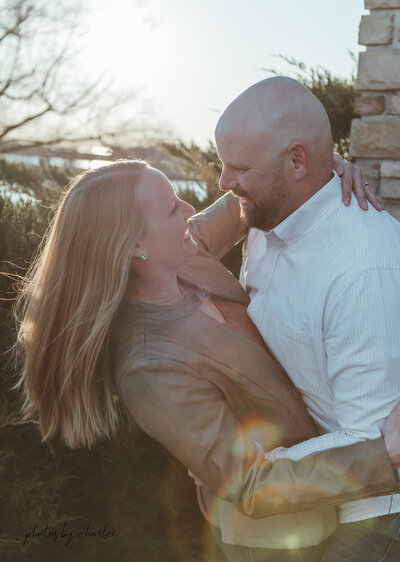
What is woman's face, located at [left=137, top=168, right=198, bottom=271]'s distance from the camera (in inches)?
87.7

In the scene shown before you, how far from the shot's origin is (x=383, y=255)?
1.91 meters

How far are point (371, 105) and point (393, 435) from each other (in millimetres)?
2623

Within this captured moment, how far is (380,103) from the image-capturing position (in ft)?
12.8

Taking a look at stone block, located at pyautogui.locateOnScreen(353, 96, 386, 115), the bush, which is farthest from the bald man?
stone block, located at pyautogui.locateOnScreen(353, 96, 386, 115)

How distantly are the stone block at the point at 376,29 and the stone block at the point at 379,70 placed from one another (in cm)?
6

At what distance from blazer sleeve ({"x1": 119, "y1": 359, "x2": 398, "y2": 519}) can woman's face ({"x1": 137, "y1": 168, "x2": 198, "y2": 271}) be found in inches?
17.4

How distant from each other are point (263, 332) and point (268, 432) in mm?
340

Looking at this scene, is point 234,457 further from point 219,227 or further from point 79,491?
point 79,491

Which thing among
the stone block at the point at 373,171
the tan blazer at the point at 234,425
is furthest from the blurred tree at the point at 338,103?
the tan blazer at the point at 234,425

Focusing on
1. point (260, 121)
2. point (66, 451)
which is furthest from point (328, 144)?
point (66, 451)

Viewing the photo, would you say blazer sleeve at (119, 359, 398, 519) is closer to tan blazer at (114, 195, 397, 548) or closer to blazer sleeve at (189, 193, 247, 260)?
tan blazer at (114, 195, 397, 548)

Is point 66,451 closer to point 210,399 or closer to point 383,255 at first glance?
point 210,399

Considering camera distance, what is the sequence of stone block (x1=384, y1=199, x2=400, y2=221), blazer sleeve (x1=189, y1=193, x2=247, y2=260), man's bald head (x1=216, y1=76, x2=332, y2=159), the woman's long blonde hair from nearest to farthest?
man's bald head (x1=216, y1=76, x2=332, y2=159)
the woman's long blonde hair
blazer sleeve (x1=189, y1=193, x2=247, y2=260)
stone block (x1=384, y1=199, x2=400, y2=221)

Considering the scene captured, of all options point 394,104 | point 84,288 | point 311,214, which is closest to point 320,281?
point 311,214
